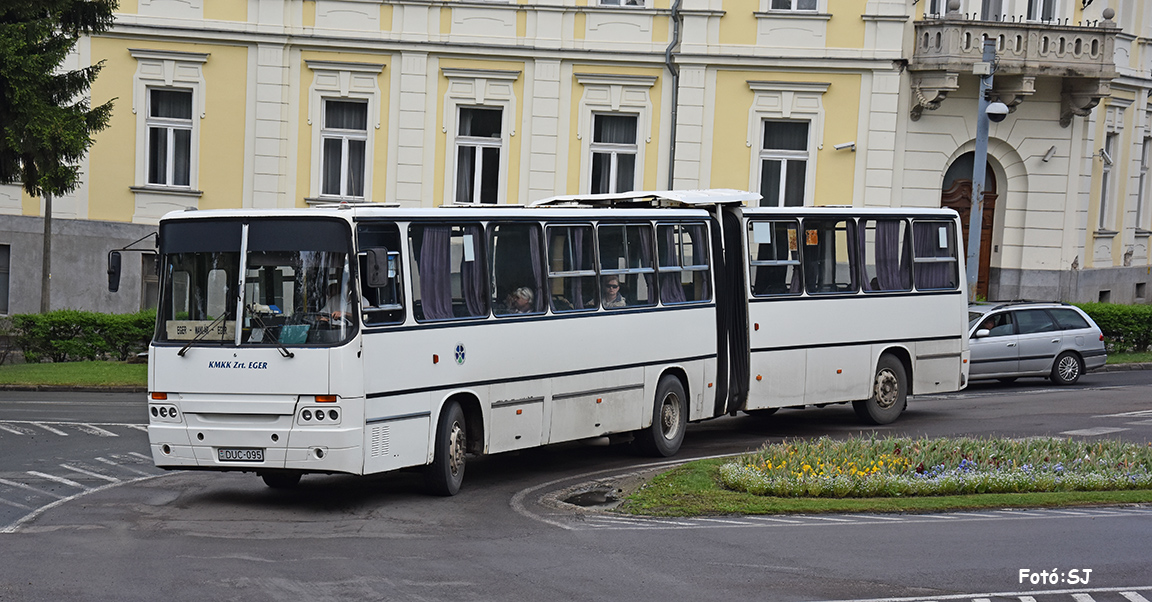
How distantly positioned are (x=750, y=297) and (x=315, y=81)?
52.6ft

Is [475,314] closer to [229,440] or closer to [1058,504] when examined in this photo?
[229,440]

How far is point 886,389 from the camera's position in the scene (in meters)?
20.5

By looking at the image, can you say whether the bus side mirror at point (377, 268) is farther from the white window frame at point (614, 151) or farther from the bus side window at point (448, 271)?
the white window frame at point (614, 151)

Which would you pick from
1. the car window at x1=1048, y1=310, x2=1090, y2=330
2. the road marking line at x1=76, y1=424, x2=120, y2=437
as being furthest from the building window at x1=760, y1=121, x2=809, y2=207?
the road marking line at x1=76, y1=424, x2=120, y2=437

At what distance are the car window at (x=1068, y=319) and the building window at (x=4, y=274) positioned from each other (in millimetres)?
23021

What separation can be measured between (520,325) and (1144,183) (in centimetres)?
2671

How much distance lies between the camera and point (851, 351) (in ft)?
65.0

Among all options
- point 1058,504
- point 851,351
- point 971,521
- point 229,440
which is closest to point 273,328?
point 229,440

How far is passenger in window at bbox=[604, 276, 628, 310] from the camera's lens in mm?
16281

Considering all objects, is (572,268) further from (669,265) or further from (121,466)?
(121,466)

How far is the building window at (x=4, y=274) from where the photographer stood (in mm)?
31812

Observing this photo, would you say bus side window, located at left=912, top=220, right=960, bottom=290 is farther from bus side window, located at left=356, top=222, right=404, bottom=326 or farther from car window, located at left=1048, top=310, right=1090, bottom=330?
bus side window, located at left=356, top=222, right=404, bottom=326

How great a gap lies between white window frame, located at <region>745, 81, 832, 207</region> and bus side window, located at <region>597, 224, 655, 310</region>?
1464cm

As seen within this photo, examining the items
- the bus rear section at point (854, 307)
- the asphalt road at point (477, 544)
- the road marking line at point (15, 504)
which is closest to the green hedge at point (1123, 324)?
the bus rear section at point (854, 307)
